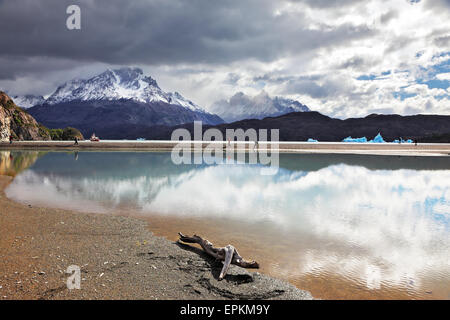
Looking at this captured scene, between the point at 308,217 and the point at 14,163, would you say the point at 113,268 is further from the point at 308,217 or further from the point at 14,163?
the point at 14,163

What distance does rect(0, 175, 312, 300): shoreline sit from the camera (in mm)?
6680

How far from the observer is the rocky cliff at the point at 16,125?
8250 centimetres

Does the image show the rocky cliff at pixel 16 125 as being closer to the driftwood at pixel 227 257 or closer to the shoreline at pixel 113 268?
the shoreline at pixel 113 268

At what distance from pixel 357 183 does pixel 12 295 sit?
82.1ft

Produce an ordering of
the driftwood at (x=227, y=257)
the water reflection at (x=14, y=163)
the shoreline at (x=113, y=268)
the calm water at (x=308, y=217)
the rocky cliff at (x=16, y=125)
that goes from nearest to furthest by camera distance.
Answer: the shoreline at (x=113, y=268) < the driftwood at (x=227, y=257) < the calm water at (x=308, y=217) < the water reflection at (x=14, y=163) < the rocky cliff at (x=16, y=125)

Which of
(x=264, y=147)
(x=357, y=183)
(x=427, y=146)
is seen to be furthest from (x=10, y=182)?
(x=427, y=146)

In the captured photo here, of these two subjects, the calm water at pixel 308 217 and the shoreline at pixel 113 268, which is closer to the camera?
the shoreline at pixel 113 268

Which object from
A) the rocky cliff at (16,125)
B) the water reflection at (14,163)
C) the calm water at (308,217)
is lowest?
the calm water at (308,217)

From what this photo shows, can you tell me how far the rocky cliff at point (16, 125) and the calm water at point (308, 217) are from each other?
70.7 meters

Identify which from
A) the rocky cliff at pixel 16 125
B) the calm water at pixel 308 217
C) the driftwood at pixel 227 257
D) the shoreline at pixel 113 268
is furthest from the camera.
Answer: the rocky cliff at pixel 16 125

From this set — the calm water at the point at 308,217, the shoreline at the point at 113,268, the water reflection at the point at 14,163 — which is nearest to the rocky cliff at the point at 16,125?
the water reflection at the point at 14,163

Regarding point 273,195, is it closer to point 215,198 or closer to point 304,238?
point 215,198

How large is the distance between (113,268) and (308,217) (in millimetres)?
9433

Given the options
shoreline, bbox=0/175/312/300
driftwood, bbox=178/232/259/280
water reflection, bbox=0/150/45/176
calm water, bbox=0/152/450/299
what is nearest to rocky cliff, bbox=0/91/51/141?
water reflection, bbox=0/150/45/176
